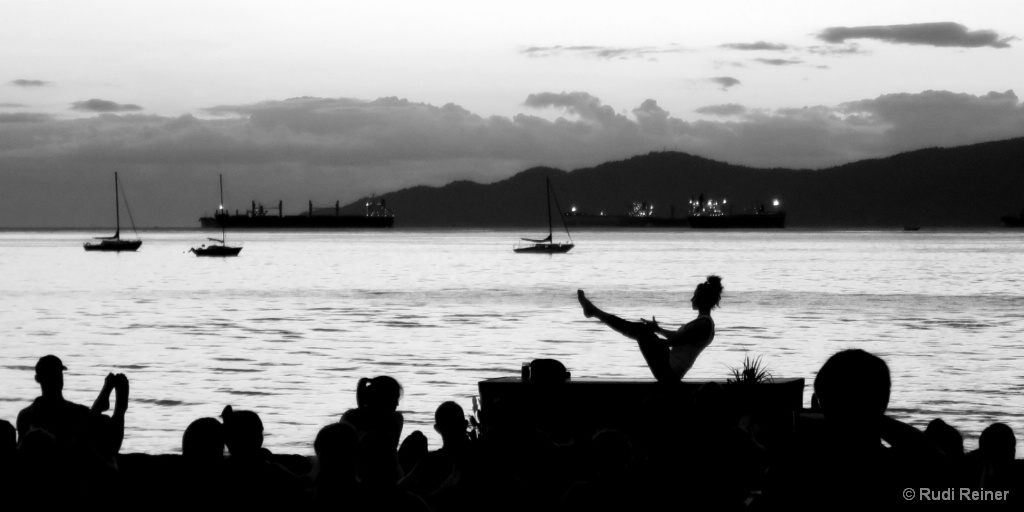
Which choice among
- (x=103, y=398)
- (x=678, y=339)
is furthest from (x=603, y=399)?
(x=103, y=398)

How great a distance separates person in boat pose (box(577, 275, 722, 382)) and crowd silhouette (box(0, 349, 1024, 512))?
4.61 ft

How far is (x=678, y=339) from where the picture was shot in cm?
1002

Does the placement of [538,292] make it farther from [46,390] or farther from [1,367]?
[46,390]

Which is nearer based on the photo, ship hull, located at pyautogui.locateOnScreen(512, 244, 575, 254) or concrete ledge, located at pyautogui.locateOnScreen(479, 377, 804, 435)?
concrete ledge, located at pyautogui.locateOnScreen(479, 377, 804, 435)

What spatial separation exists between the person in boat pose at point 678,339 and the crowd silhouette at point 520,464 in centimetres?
141

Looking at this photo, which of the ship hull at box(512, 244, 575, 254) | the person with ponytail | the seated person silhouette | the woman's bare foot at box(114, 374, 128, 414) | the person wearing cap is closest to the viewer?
the seated person silhouette

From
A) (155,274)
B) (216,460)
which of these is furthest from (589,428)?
(155,274)

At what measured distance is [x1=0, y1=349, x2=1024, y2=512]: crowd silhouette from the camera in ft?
12.4

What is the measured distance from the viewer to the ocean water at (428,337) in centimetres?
2156

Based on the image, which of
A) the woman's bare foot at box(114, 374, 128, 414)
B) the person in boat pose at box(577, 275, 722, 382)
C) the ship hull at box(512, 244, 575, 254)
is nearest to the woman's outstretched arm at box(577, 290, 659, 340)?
the person in boat pose at box(577, 275, 722, 382)

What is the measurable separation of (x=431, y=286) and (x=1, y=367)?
44.7 m

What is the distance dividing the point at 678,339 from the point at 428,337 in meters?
26.7

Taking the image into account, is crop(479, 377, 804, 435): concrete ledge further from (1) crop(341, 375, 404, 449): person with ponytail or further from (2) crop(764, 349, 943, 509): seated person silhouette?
(2) crop(764, 349, 943, 509): seated person silhouette

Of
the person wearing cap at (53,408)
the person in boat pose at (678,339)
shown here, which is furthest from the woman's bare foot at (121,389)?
the person in boat pose at (678,339)
